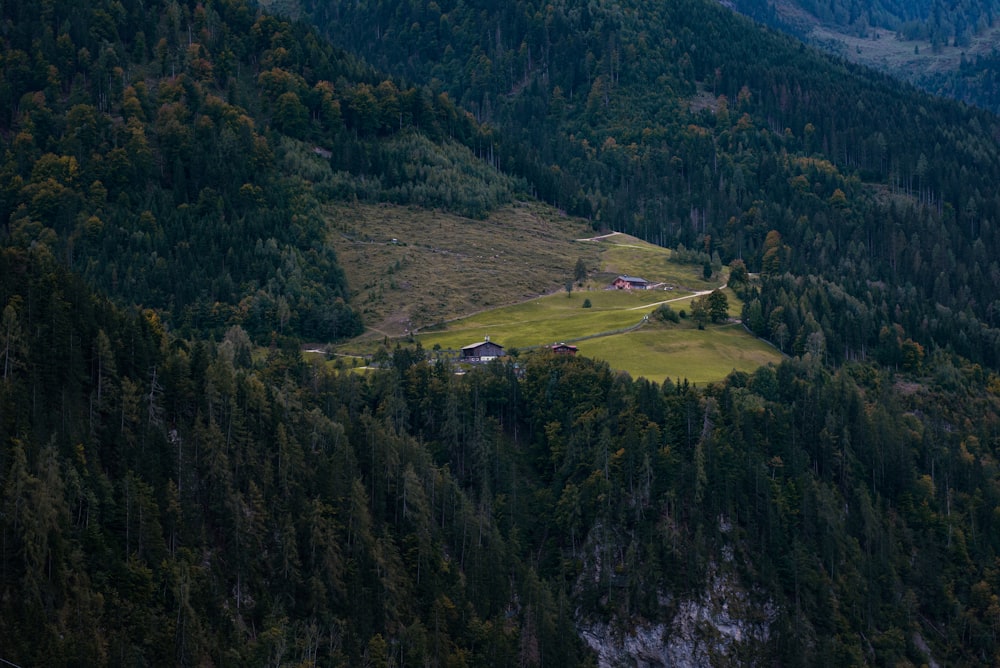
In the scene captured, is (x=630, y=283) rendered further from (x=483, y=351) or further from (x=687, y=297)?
(x=483, y=351)

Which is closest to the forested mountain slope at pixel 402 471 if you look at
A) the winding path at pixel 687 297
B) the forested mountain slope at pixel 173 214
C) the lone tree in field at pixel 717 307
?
the forested mountain slope at pixel 173 214

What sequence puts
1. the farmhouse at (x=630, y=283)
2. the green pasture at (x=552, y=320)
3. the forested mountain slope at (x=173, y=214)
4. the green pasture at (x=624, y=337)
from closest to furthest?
1. the green pasture at (x=624, y=337)
2. the green pasture at (x=552, y=320)
3. the forested mountain slope at (x=173, y=214)
4. the farmhouse at (x=630, y=283)

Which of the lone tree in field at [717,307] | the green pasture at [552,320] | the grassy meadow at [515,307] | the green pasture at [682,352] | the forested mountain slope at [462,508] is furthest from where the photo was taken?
the lone tree in field at [717,307]

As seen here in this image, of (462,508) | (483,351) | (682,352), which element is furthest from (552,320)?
(462,508)

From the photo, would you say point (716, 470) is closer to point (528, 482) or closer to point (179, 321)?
point (528, 482)

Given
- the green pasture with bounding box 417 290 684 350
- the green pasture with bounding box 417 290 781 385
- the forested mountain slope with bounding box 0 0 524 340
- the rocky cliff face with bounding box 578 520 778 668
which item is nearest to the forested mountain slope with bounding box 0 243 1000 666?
the rocky cliff face with bounding box 578 520 778 668

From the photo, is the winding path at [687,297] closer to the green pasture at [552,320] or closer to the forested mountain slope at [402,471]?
the green pasture at [552,320]

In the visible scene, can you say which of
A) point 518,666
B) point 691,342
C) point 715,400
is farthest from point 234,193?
point 518,666
